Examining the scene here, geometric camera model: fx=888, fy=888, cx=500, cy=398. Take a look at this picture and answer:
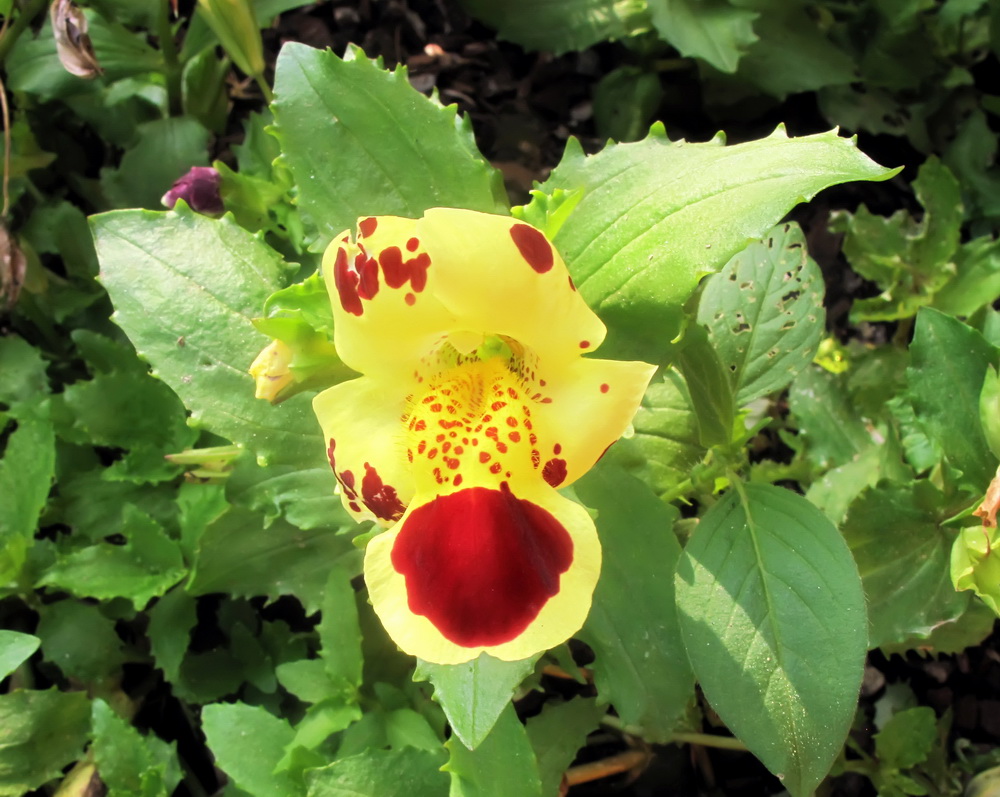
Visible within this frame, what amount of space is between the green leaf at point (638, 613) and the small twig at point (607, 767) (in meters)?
0.41

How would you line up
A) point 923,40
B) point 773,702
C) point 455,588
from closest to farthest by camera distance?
point 455,588
point 773,702
point 923,40

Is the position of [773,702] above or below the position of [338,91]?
below

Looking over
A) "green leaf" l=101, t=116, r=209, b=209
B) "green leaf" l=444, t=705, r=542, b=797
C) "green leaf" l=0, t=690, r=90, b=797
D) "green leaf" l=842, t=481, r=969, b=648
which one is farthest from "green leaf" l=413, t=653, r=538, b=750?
"green leaf" l=101, t=116, r=209, b=209

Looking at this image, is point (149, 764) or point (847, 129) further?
point (847, 129)

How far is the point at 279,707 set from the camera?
150 centimetres

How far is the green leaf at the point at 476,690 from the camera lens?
0.91m

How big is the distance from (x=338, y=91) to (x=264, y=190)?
0.44m

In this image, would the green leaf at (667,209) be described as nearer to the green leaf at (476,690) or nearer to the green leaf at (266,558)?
the green leaf at (476,690)

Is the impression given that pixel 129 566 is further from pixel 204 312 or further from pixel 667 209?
pixel 667 209

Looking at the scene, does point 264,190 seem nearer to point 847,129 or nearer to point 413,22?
point 413,22

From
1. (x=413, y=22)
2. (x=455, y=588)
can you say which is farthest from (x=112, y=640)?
(x=413, y=22)

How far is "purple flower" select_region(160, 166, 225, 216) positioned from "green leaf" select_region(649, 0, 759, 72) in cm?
88

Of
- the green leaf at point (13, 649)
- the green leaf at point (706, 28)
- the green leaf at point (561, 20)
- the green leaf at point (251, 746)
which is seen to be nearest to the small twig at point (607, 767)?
the green leaf at point (251, 746)

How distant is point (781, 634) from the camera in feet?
3.09
